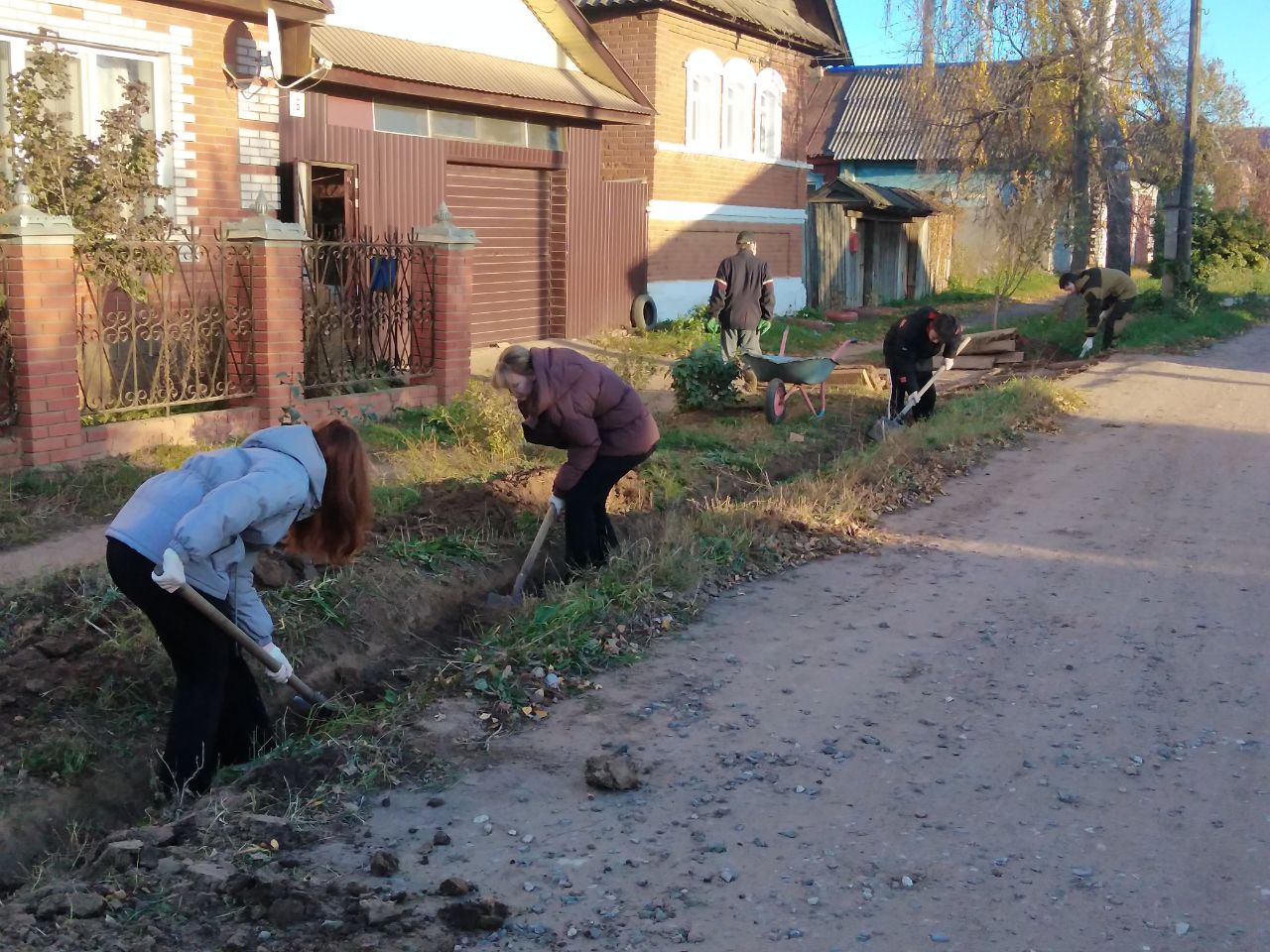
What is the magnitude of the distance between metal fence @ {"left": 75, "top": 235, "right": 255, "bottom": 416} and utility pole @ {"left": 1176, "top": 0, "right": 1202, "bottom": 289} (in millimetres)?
20093

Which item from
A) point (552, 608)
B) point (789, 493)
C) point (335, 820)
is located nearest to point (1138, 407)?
point (789, 493)

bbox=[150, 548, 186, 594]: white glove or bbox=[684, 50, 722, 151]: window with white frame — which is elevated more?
bbox=[684, 50, 722, 151]: window with white frame

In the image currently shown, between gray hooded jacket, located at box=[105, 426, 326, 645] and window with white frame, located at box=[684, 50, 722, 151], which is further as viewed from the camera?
window with white frame, located at box=[684, 50, 722, 151]

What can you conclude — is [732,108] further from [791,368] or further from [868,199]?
[791,368]

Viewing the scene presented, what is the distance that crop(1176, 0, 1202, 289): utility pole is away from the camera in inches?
931

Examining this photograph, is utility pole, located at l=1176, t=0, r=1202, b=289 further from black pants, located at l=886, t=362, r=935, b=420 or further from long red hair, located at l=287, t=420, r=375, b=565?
long red hair, located at l=287, t=420, r=375, b=565

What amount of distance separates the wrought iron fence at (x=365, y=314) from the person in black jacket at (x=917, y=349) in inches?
160

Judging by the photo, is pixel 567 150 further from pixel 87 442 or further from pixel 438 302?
pixel 87 442

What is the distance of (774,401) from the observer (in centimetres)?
1138

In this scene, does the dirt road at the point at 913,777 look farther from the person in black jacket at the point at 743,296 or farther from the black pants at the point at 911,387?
the person in black jacket at the point at 743,296

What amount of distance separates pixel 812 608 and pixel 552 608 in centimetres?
137

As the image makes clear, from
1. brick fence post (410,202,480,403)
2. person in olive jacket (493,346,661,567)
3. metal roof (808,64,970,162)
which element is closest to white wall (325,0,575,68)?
brick fence post (410,202,480,403)

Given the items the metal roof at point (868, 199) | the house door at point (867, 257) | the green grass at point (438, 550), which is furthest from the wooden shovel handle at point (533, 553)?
the house door at point (867, 257)

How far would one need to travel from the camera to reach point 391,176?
559 inches
